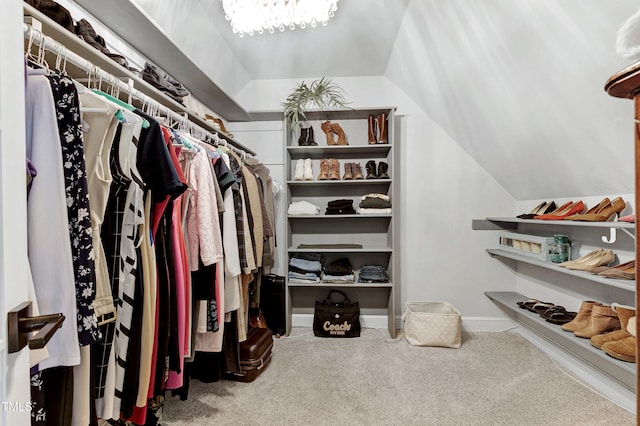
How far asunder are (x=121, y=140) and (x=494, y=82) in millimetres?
1961

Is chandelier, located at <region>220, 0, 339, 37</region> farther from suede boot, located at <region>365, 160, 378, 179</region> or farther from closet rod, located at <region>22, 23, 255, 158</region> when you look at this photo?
suede boot, located at <region>365, 160, 378, 179</region>

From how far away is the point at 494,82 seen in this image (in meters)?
1.93

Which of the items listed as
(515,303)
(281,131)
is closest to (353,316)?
(515,303)

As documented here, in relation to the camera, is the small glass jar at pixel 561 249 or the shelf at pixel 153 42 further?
the small glass jar at pixel 561 249

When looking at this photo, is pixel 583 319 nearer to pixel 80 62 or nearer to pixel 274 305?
pixel 274 305

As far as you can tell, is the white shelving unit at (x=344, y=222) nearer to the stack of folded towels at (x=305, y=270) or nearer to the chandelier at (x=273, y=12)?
the stack of folded towels at (x=305, y=270)

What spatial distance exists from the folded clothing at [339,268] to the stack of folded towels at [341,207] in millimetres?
463

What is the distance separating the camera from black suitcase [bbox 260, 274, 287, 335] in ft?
9.30

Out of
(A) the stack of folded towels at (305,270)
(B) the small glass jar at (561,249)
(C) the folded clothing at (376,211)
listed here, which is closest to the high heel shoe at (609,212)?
(B) the small glass jar at (561,249)

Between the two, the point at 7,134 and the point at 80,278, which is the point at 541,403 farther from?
the point at 7,134

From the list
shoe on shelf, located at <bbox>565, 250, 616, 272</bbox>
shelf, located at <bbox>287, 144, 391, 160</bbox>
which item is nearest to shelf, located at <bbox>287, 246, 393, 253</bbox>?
shelf, located at <bbox>287, 144, 391, 160</bbox>

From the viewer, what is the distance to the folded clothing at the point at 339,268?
285 cm

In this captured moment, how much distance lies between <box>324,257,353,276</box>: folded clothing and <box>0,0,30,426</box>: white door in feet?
7.95

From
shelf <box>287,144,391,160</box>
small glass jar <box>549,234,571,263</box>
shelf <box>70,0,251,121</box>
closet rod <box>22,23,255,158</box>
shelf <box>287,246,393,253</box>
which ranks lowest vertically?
shelf <box>287,246,393,253</box>
